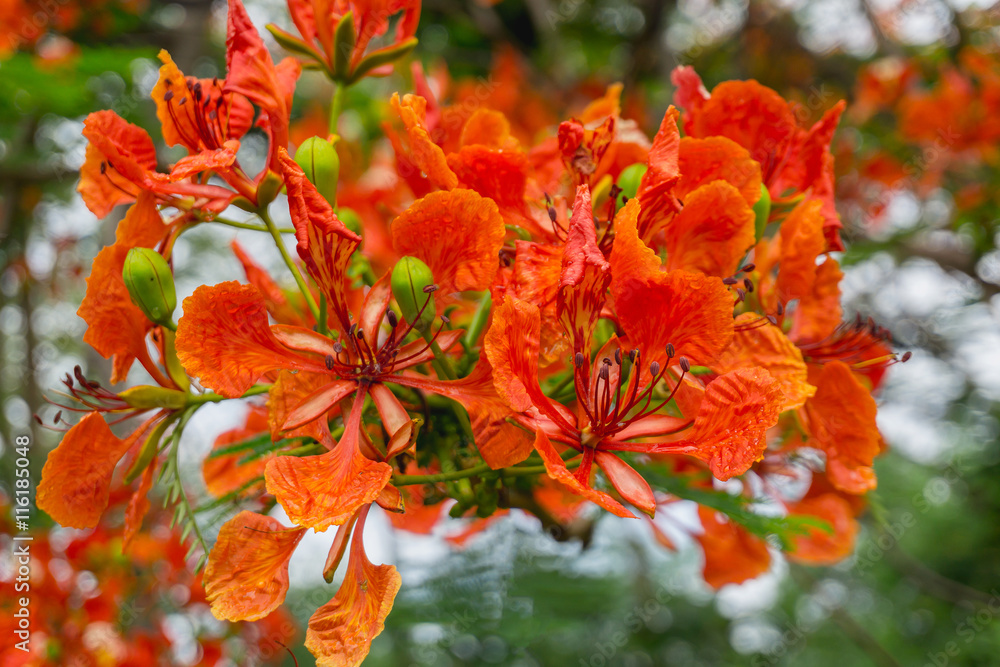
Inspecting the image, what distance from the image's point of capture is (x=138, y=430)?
3.79 ft

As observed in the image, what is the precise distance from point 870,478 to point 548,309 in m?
0.70

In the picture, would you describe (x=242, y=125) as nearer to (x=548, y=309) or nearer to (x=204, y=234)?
(x=548, y=309)

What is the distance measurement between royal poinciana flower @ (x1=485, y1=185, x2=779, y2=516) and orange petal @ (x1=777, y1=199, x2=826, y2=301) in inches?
13.0

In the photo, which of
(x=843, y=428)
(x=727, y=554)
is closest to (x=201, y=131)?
(x=843, y=428)

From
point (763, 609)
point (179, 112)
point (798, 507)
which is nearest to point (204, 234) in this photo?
point (179, 112)

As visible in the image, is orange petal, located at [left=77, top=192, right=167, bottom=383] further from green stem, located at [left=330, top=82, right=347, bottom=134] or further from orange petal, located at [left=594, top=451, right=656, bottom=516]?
orange petal, located at [left=594, top=451, right=656, bottom=516]

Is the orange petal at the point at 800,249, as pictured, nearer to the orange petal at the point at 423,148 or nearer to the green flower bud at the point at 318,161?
the orange petal at the point at 423,148

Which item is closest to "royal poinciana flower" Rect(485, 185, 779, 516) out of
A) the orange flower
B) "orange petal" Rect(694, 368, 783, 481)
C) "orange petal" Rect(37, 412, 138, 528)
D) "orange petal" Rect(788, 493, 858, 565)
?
"orange petal" Rect(694, 368, 783, 481)

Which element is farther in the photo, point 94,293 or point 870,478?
point 870,478

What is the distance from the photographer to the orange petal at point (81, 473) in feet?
3.55

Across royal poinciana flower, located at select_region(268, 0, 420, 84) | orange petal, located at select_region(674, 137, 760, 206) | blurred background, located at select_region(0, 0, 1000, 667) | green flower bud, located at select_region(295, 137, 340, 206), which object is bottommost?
blurred background, located at select_region(0, 0, 1000, 667)

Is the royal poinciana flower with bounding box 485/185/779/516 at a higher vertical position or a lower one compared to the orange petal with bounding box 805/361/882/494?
higher

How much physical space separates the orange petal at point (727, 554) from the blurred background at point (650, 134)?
0.66 meters

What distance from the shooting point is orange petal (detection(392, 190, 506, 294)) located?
978mm
